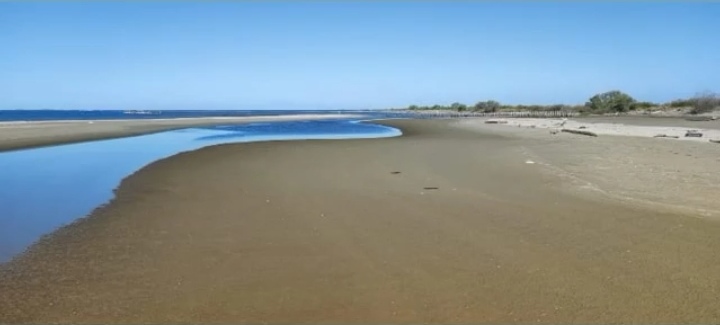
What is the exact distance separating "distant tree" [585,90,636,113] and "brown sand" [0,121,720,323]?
283 ft

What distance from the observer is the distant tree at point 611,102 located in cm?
8800

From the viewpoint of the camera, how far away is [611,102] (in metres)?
90.4

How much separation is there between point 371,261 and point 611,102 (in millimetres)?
95396

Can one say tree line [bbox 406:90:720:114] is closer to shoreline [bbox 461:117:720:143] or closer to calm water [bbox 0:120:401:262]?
shoreline [bbox 461:117:720:143]

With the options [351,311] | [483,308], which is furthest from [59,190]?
[483,308]

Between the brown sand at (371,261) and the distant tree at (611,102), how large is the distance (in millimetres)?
86145

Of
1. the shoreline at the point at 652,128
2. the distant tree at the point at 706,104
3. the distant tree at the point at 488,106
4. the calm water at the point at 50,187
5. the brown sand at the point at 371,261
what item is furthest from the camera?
the distant tree at the point at 488,106

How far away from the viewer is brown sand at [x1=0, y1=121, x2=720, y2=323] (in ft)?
17.1

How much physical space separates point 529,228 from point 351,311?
4.29m

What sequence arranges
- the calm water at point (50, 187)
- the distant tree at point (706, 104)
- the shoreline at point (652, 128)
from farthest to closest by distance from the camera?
the distant tree at point (706, 104)
the shoreline at point (652, 128)
the calm water at point (50, 187)

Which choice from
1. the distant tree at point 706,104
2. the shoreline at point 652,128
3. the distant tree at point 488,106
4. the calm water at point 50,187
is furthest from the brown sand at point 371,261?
the distant tree at point 488,106

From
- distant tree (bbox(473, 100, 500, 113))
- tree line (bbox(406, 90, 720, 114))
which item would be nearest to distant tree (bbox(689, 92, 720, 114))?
tree line (bbox(406, 90, 720, 114))

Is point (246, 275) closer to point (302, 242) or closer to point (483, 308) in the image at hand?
point (302, 242)

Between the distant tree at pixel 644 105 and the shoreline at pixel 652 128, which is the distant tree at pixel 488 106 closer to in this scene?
the distant tree at pixel 644 105
